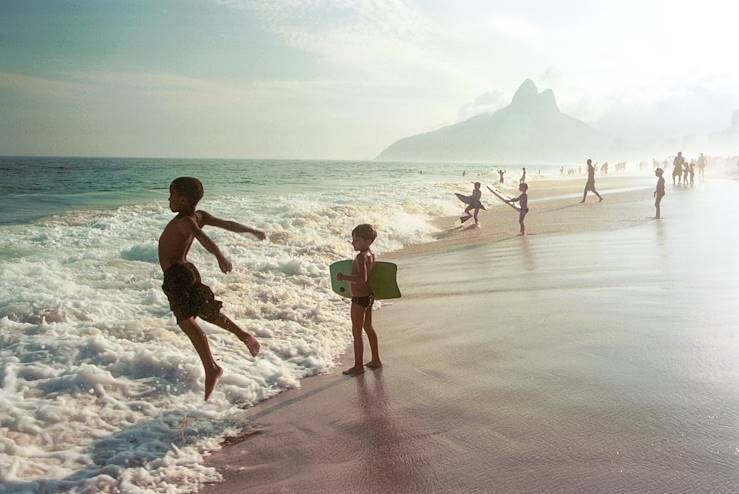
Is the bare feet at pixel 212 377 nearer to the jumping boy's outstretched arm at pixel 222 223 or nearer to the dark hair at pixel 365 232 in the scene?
the jumping boy's outstretched arm at pixel 222 223

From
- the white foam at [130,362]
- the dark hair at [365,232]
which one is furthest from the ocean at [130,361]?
the dark hair at [365,232]

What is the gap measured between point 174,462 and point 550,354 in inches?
136

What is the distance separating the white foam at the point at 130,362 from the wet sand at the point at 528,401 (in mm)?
412

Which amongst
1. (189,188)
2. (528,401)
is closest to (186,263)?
(189,188)

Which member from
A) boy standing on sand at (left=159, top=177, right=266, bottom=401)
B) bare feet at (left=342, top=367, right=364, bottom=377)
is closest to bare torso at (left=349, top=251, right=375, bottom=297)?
bare feet at (left=342, top=367, right=364, bottom=377)

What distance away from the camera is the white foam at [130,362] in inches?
139

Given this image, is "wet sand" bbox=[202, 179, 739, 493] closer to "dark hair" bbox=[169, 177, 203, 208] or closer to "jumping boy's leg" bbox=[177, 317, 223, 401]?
"jumping boy's leg" bbox=[177, 317, 223, 401]

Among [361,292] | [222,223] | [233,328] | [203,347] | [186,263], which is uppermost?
[222,223]

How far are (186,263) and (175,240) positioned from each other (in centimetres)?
22

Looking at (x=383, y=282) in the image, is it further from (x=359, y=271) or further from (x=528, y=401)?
(x=528, y=401)

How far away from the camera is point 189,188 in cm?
388

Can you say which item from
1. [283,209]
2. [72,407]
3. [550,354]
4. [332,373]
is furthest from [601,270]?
[283,209]

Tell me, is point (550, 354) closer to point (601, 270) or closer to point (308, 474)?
point (308, 474)

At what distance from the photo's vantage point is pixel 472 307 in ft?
23.5
